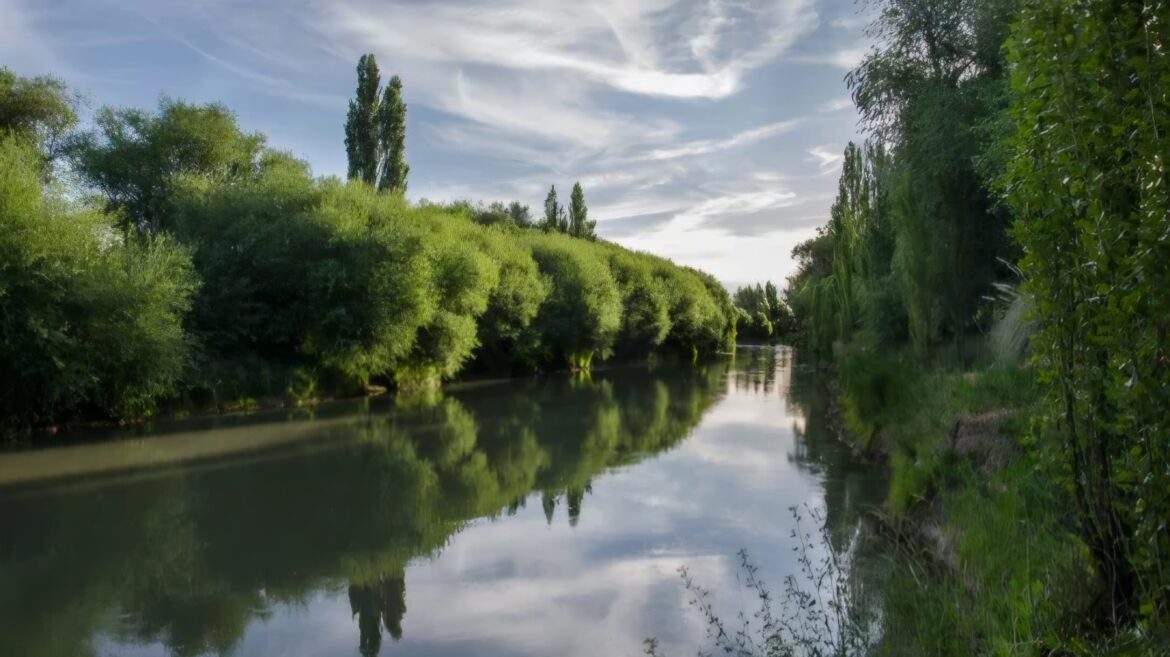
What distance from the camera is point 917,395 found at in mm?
13727

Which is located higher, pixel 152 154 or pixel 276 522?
pixel 152 154

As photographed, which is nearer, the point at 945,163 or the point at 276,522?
the point at 276,522

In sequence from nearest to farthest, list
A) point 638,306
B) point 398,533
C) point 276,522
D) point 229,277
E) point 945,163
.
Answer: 1. point 398,533
2. point 276,522
3. point 945,163
4. point 229,277
5. point 638,306

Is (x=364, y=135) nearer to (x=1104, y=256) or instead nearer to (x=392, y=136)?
(x=392, y=136)

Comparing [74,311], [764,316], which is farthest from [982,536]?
[764,316]

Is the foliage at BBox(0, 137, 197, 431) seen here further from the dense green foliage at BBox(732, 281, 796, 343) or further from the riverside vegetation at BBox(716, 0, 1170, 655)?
the dense green foliage at BBox(732, 281, 796, 343)

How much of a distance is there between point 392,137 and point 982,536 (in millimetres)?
38827

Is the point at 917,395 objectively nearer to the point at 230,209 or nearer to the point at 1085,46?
the point at 1085,46

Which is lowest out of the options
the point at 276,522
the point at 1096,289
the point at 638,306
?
the point at 276,522

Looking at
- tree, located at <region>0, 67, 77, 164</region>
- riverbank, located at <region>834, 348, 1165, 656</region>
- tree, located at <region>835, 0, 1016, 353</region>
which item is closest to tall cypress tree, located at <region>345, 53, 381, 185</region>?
tree, located at <region>0, 67, 77, 164</region>

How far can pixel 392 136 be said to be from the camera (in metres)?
42.4

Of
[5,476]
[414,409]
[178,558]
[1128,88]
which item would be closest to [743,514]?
[178,558]

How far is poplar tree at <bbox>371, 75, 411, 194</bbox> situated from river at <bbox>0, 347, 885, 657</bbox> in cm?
2283

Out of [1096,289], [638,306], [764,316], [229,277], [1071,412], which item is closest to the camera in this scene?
[1096,289]
